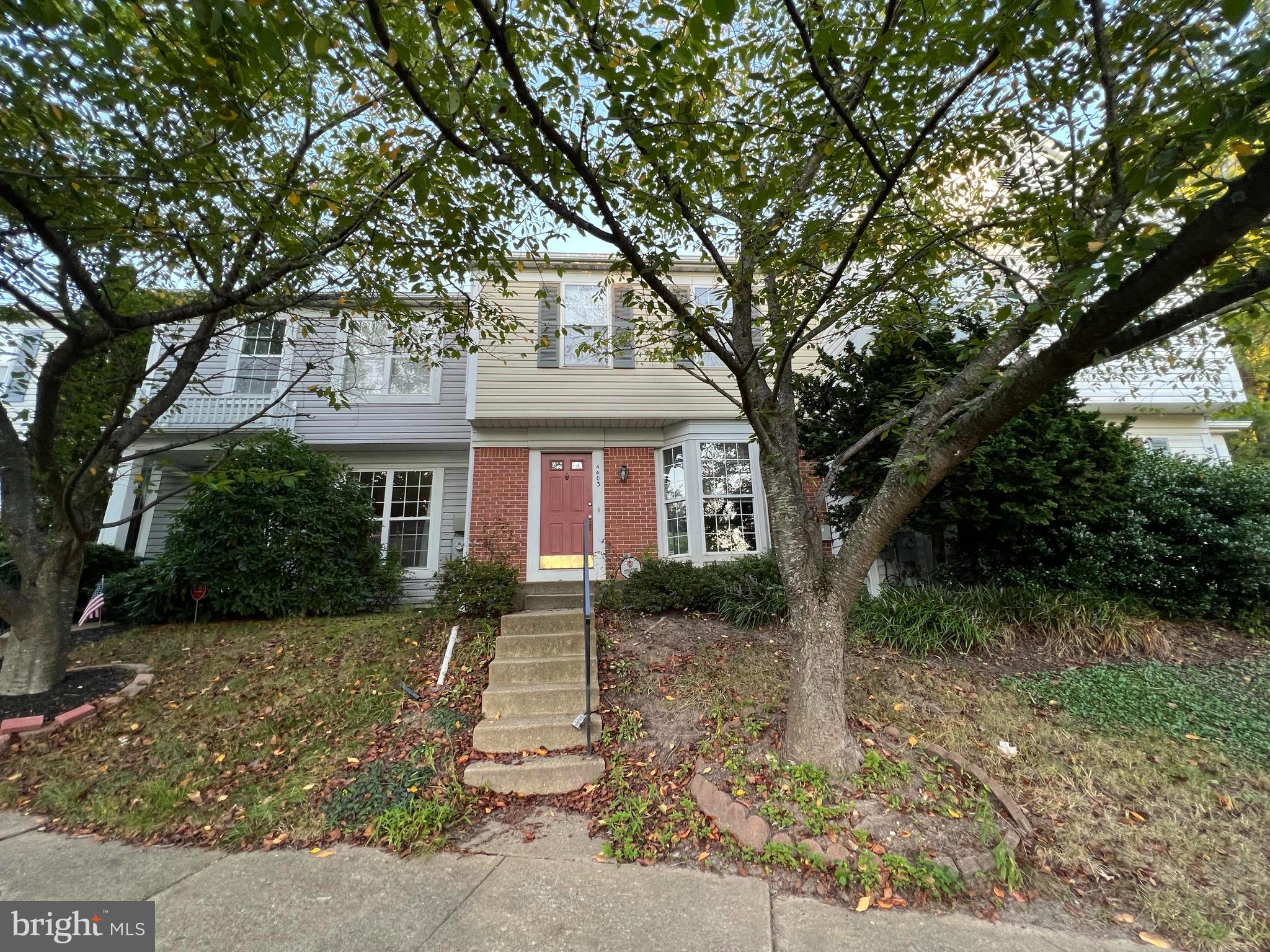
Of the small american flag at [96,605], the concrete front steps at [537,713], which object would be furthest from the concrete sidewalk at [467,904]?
the small american flag at [96,605]

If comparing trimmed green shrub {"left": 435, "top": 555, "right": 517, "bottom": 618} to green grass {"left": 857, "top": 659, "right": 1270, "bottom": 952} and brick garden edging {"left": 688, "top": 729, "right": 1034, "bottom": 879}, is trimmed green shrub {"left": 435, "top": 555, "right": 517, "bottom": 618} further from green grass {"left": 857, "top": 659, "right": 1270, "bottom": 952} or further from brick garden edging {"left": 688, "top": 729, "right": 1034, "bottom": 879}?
green grass {"left": 857, "top": 659, "right": 1270, "bottom": 952}

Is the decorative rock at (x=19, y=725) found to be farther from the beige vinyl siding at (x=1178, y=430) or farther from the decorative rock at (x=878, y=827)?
the beige vinyl siding at (x=1178, y=430)

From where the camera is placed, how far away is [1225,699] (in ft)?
13.7

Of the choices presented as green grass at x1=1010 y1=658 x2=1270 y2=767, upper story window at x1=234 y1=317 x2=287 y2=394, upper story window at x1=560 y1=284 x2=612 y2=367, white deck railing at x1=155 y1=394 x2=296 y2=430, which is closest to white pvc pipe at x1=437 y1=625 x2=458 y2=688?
upper story window at x1=560 y1=284 x2=612 y2=367

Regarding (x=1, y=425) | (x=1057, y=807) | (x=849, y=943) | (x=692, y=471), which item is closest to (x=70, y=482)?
(x=1, y=425)

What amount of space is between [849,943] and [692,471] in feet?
21.2

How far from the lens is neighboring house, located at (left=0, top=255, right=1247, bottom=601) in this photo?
827 cm

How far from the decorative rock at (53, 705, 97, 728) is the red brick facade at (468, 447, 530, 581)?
429cm

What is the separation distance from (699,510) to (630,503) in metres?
1.20

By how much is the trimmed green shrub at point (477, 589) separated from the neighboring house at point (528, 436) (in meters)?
1.63

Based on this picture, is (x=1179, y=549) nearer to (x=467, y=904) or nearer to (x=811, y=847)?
(x=811, y=847)

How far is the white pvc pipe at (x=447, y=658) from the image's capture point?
4.87 meters

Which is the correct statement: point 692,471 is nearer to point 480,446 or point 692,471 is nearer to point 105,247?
point 480,446

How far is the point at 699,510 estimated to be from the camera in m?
8.26
